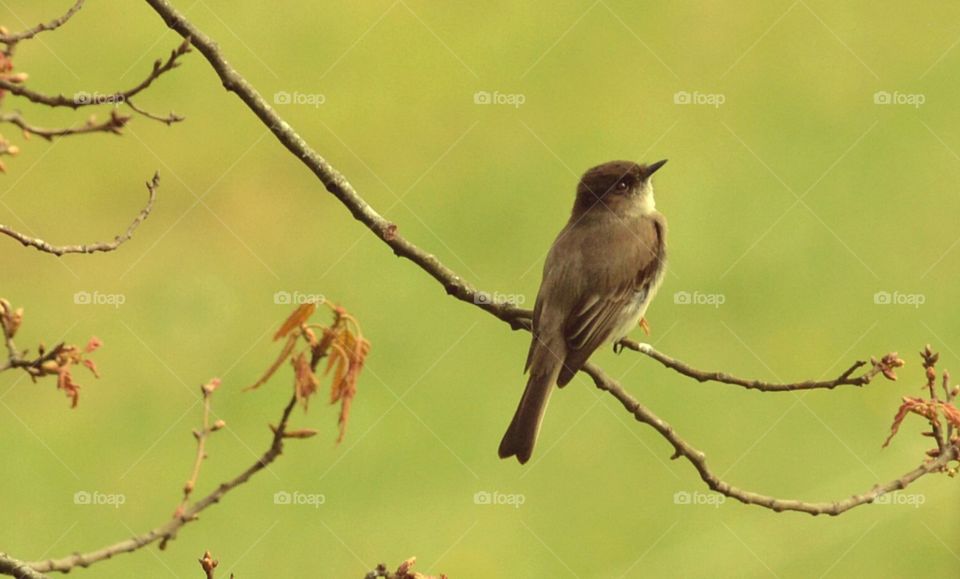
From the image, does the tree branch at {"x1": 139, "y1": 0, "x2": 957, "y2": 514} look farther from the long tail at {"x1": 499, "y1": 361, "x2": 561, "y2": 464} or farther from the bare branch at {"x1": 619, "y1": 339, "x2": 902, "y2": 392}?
the long tail at {"x1": 499, "y1": 361, "x2": 561, "y2": 464}

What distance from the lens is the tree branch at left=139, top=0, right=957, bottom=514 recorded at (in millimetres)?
5000

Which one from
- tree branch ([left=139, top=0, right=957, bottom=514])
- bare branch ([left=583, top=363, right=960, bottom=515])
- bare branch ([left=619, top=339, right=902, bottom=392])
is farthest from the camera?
bare branch ([left=619, top=339, right=902, bottom=392])

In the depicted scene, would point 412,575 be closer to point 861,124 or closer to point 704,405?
point 704,405

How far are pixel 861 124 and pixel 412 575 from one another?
699 inches

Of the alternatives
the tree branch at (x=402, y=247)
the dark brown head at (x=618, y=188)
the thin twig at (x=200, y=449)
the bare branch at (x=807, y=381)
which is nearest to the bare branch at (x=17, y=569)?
the thin twig at (x=200, y=449)

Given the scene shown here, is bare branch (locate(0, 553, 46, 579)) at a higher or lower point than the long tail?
lower

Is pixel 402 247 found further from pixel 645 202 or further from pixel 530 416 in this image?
pixel 645 202

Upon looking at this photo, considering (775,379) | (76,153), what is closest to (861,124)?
(775,379)

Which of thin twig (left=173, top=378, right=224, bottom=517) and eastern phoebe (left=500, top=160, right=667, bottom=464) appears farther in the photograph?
eastern phoebe (left=500, top=160, right=667, bottom=464)

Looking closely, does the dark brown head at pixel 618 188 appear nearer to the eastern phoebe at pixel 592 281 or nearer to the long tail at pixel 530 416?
the eastern phoebe at pixel 592 281

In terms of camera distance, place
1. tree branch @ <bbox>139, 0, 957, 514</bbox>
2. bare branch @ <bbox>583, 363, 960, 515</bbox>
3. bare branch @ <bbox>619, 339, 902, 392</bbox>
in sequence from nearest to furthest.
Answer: tree branch @ <bbox>139, 0, 957, 514</bbox>, bare branch @ <bbox>583, 363, 960, 515</bbox>, bare branch @ <bbox>619, 339, 902, 392</bbox>

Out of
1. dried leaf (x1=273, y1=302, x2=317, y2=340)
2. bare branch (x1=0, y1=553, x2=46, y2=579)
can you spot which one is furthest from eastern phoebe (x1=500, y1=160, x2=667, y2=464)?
bare branch (x1=0, y1=553, x2=46, y2=579)

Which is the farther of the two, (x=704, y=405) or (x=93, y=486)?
(x=704, y=405)

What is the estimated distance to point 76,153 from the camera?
18281 mm
